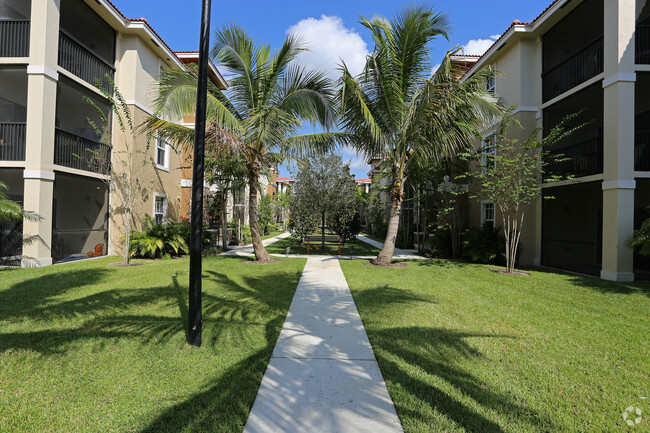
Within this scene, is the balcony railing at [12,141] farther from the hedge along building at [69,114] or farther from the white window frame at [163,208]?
the white window frame at [163,208]

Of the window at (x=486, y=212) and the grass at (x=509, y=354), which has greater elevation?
the window at (x=486, y=212)

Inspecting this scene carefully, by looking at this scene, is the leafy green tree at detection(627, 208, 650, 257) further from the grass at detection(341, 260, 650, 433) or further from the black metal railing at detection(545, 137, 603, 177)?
the black metal railing at detection(545, 137, 603, 177)

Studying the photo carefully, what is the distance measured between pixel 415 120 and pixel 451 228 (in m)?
5.83

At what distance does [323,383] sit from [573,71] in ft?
43.2

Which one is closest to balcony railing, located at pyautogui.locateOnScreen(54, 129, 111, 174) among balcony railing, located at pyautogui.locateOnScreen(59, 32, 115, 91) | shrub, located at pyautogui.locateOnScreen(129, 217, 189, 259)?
balcony railing, located at pyautogui.locateOnScreen(59, 32, 115, 91)

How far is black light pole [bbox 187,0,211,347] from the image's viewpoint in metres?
3.80

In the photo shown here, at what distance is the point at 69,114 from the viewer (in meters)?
13.3

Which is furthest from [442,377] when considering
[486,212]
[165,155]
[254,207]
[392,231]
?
[165,155]

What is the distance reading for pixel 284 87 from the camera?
1031 centimetres

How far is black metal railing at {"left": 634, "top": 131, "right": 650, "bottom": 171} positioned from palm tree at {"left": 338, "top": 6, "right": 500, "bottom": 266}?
4487 millimetres

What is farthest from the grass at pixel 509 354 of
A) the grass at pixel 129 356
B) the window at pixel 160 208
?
the window at pixel 160 208

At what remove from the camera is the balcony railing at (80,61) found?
34.4 ft

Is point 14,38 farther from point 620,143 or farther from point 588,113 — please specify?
point 588,113

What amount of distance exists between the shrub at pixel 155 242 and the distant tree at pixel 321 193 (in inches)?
192
